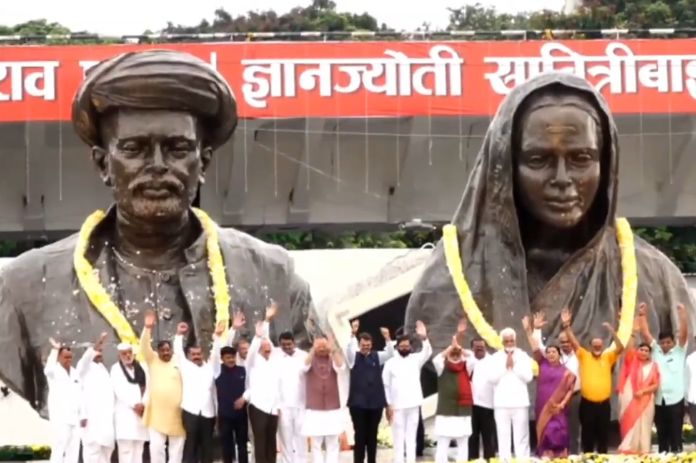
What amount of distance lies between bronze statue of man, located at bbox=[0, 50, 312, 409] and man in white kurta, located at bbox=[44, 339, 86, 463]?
162 mm

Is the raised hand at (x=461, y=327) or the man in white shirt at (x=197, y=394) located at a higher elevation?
the raised hand at (x=461, y=327)

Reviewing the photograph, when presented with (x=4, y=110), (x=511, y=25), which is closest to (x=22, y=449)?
(x=4, y=110)

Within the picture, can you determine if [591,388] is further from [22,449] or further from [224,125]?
[22,449]

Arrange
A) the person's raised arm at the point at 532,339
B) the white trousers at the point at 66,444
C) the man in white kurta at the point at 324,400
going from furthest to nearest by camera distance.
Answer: the person's raised arm at the point at 532,339
the man in white kurta at the point at 324,400
the white trousers at the point at 66,444

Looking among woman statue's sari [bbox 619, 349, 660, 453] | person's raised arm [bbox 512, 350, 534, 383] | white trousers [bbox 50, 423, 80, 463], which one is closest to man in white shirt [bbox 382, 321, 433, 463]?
person's raised arm [bbox 512, 350, 534, 383]

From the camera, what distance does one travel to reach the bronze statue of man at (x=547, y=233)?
1259 cm

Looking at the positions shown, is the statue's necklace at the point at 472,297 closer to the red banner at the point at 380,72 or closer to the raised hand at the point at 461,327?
the raised hand at the point at 461,327

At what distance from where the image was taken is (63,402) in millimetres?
11305

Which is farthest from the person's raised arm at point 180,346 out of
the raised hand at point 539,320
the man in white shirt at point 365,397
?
the raised hand at point 539,320

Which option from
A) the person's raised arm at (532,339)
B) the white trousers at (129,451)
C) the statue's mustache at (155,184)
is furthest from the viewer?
the person's raised arm at (532,339)

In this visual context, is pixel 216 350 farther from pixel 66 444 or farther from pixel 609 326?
pixel 609 326

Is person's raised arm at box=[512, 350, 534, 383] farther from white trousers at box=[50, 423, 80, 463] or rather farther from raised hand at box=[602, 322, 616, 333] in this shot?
white trousers at box=[50, 423, 80, 463]

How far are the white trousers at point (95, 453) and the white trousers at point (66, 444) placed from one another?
20 cm

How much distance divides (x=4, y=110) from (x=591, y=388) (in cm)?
1684
